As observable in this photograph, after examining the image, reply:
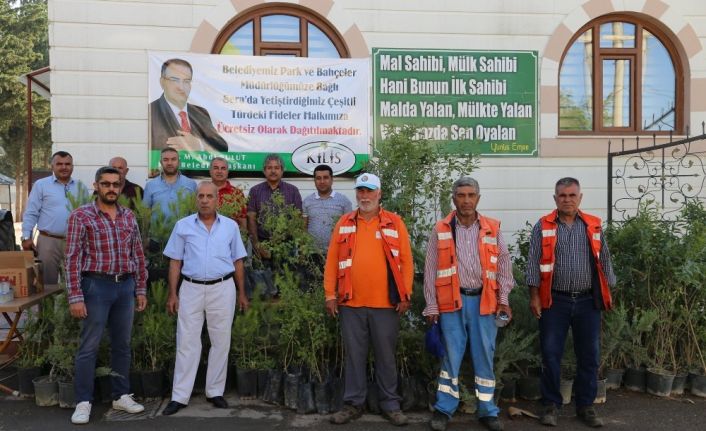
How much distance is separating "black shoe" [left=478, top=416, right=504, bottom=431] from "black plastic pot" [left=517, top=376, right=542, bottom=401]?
678 millimetres

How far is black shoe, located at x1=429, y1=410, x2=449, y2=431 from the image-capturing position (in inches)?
181

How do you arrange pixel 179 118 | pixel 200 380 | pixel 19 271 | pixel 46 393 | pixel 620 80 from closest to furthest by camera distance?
pixel 46 393
pixel 19 271
pixel 200 380
pixel 179 118
pixel 620 80

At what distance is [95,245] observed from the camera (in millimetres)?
4668

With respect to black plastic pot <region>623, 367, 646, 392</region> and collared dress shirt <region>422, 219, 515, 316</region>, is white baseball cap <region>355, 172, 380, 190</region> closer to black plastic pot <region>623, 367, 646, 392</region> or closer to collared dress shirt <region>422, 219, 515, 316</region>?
collared dress shirt <region>422, 219, 515, 316</region>

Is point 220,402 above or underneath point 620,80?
underneath

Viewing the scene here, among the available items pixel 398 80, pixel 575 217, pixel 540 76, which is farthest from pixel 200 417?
pixel 540 76

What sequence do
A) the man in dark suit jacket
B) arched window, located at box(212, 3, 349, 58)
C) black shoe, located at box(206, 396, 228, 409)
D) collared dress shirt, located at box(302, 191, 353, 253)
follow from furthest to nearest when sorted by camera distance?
arched window, located at box(212, 3, 349, 58) → the man in dark suit jacket → collared dress shirt, located at box(302, 191, 353, 253) → black shoe, located at box(206, 396, 228, 409)

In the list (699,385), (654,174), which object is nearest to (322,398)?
(699,385)

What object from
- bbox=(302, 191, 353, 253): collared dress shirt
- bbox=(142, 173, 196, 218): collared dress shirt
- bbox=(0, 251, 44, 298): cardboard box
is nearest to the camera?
bbox=(0, 251, 44, 298): cardboard box

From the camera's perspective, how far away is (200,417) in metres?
4.88

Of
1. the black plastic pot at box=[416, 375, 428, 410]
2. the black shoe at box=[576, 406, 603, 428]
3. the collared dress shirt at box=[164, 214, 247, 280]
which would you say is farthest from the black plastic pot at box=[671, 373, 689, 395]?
the collared dress shirt at box=[164, 214, 247, 280]

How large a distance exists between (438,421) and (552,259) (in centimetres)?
146

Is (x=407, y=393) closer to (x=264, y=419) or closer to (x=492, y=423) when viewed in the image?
(x=492, y=423)

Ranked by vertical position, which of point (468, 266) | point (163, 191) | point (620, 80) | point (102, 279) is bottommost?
point (102, 279)
